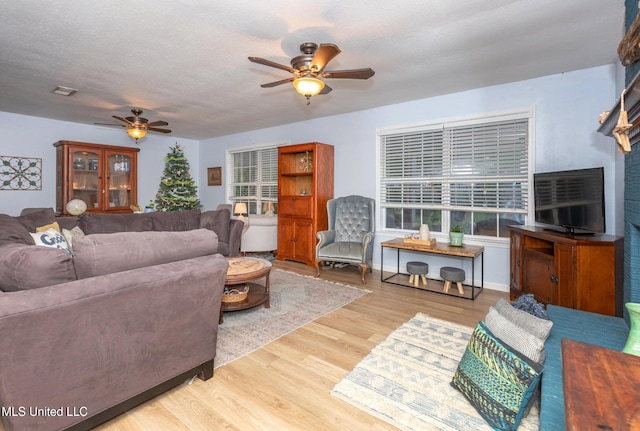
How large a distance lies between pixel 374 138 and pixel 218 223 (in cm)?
270

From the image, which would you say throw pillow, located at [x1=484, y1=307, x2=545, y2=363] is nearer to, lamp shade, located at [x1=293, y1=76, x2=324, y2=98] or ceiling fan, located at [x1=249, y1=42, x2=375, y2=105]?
ceiling fan, located at [x1=249, y1=42, x2=375, y2=105]

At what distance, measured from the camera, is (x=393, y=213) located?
15.7 ft

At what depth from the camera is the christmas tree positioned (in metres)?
6.85

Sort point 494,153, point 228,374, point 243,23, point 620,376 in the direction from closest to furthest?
point 620,376
point 228,374
point 243,23
point 494,153

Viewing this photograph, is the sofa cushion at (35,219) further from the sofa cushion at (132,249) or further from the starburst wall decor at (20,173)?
the starburst wall decor at (20,173)

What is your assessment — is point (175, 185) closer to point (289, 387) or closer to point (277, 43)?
point (277, 43)

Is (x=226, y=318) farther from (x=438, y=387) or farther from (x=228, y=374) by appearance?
(x=438, y=387)

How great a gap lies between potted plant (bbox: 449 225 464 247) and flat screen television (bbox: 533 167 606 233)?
83 cm

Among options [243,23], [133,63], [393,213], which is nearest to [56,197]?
[133,63]

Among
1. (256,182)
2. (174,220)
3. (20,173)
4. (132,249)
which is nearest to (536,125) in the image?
(132,249)

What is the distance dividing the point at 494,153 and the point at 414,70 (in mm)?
1491

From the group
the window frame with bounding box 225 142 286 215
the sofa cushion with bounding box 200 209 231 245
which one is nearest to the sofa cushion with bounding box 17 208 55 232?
the sofa cushion with bounding box 200 209 231 245

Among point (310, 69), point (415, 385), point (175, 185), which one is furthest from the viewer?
point (175, 185)

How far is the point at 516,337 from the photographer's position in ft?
5.42
